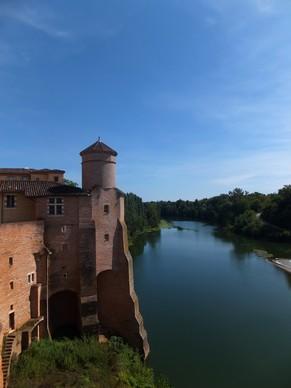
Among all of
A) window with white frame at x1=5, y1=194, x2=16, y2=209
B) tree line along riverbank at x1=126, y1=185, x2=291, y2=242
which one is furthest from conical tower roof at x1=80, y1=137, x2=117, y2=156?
tree line along riverbank at x1=126, y1=185, x2=291, y2=242

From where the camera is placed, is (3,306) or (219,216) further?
(219,216)

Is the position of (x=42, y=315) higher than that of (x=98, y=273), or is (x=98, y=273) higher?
(x=98, y=273)

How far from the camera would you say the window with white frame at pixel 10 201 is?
1744 centimetres

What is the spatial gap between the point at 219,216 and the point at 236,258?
58196mm

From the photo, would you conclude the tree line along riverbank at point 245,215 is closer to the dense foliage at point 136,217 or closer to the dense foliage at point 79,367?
the dense foliage at point 136,217

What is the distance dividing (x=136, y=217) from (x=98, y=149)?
205ft

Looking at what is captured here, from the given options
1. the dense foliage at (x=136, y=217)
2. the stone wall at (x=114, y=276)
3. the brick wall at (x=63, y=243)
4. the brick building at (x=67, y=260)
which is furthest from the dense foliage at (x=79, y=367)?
the dense foliage at (x=136, y=217)

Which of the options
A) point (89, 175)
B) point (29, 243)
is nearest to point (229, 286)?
point (89, 175)

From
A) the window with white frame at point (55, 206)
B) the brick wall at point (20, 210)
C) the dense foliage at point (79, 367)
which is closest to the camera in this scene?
the dense foliage at point (79, 367)

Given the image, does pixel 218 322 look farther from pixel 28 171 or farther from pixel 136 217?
pixel 136 217

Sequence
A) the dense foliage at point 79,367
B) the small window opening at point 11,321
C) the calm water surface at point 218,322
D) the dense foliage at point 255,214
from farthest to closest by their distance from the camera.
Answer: the dense foliage at point 255,214, the calm water surface at point 218,322, the small window opening at point 11,321, the dense foliage at point 79,367

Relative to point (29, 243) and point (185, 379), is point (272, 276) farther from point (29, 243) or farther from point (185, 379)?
point (29, 243)

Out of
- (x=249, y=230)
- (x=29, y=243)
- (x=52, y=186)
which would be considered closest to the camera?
(x=29, y=243)

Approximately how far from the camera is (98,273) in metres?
18.3
